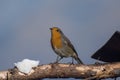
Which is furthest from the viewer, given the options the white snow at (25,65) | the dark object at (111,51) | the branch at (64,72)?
the white snow at (25,65)

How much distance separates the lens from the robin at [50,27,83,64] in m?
9.94

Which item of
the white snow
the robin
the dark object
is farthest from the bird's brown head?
the white snow

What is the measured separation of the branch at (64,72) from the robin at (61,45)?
157 cm

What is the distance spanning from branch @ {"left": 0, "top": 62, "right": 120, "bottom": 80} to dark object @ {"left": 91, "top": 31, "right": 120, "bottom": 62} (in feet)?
1.05

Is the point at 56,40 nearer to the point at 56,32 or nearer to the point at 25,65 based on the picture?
the point at 56,32

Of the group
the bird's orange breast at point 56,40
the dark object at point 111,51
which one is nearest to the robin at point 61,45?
the bird's orange breast at point 56,40

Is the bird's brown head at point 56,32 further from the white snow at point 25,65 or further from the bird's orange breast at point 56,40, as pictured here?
the white snow at point 25,65

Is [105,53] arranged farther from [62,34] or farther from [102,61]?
[62,34]

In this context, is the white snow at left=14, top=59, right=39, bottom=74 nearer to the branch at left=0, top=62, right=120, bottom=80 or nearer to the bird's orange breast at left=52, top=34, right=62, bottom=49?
the branch at left=0, top=62, right=120, bottom=80

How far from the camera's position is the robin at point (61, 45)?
9944 millimetres

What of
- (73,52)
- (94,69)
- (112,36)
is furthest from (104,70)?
(73,52)

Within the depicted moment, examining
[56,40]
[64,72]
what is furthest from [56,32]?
[64,72]

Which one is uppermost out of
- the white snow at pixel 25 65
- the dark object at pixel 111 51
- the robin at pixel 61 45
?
the robin at pixel 61 45

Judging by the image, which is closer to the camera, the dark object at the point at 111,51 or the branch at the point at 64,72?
the dark object at the point at 111,51
